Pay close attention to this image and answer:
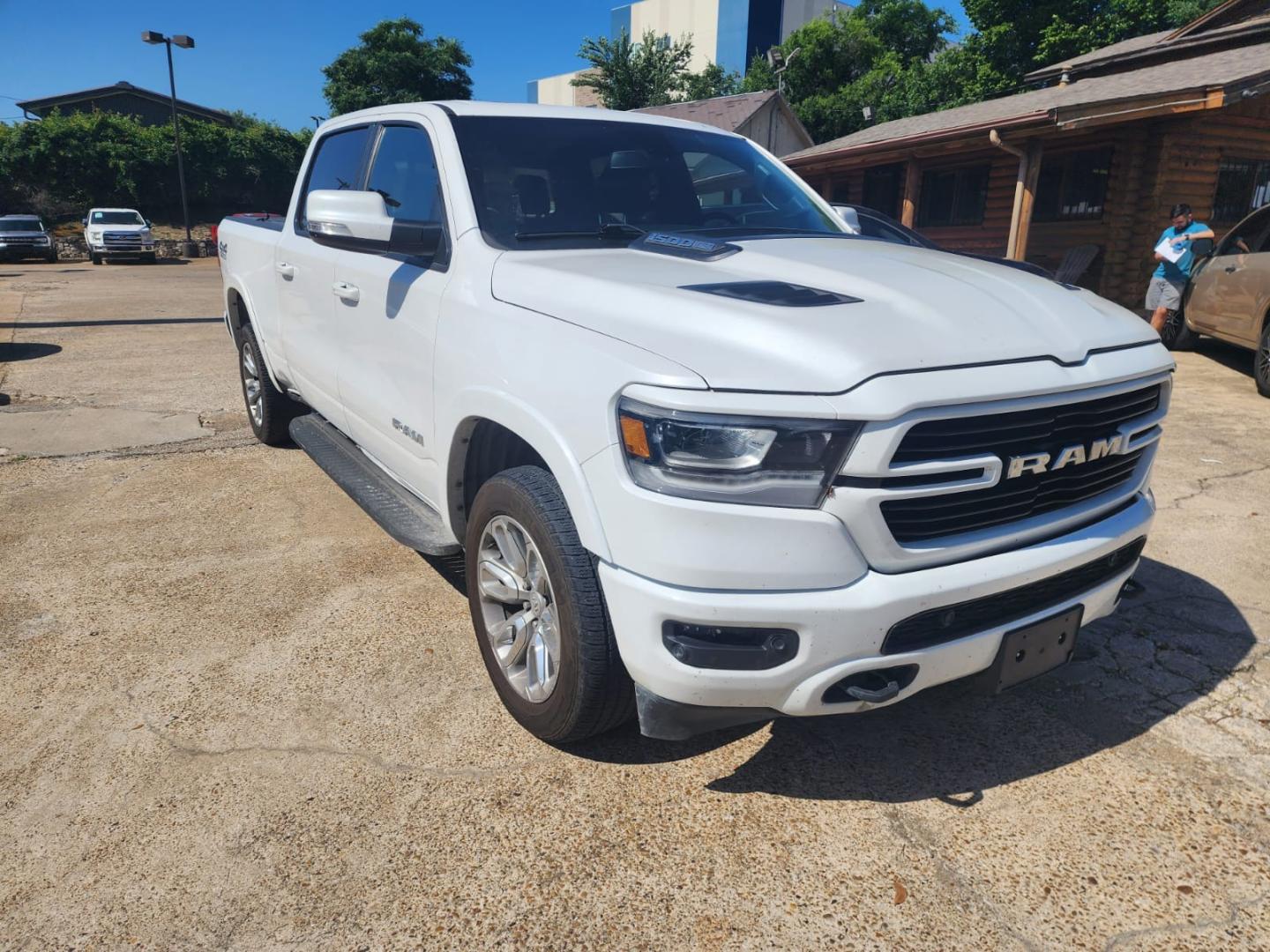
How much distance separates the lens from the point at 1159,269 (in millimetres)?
10148

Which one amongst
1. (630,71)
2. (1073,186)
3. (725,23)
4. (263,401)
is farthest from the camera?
(725,23)

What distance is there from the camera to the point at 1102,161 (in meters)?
14.8

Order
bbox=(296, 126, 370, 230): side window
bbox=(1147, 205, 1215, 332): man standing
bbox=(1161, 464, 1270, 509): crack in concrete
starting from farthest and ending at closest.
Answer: bbox=(1147, 205, 1215, 332): man standing, bbox=(1161, 464, 1270, 509): crack in concrete, bbox=(296, 126, 370, 230): side window

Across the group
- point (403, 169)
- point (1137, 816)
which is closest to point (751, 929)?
point (1137, 816)

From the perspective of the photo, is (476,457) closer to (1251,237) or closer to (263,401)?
(263,401)

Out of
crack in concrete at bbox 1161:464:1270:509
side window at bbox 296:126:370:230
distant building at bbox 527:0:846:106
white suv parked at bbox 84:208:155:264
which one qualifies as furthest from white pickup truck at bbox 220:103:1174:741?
distant building at bbox 527:0:846:106

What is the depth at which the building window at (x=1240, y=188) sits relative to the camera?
14.4 meters

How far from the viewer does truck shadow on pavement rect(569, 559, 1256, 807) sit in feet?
8.18

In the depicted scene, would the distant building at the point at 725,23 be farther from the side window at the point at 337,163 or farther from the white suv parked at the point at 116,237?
the side window at the point at 337,163

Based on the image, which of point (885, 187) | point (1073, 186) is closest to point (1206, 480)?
point (1073, 186)

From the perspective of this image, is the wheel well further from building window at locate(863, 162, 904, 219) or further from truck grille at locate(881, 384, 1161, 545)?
building window at locate(863, 162, 904, 219)

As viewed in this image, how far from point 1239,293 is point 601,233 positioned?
26.1ft

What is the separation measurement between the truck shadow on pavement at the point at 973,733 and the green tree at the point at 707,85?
1597 inches

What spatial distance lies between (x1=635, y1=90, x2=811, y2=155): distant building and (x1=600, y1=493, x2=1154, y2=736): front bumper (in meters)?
28.1
